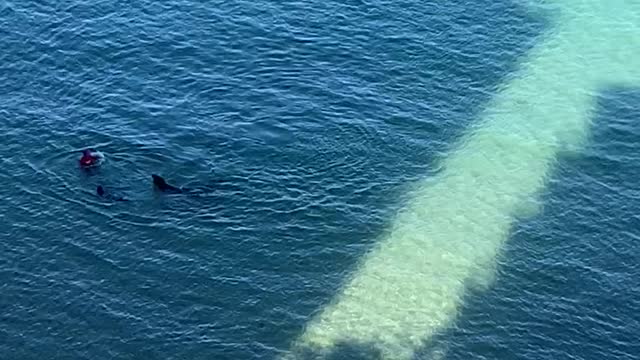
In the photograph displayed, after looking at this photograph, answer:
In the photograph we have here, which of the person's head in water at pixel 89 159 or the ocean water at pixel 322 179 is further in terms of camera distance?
the person's head in water at pixel 89 159

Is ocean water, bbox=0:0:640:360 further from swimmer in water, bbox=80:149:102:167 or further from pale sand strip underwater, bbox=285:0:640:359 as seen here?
swimmer in water, bbox=80:149:102:167

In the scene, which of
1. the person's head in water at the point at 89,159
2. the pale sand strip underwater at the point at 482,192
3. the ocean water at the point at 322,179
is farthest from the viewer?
the person's head in water at the point at 89,159

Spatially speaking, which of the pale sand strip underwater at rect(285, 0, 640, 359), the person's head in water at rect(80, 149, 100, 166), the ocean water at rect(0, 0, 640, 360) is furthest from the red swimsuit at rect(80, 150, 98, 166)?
the pale sand strip underwater at rect(285, 0, 640, 359)

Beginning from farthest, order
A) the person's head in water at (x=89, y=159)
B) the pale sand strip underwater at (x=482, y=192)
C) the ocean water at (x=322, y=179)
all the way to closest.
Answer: the person's head in water at (x=89, y=159) → the ocean water at (x=322, y=179) → the pale sand strip underwater at (x=482, y=192)

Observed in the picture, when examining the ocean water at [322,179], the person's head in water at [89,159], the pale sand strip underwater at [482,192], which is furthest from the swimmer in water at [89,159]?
the pale sand strip underwater at [482,192]

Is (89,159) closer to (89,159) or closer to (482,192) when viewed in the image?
(89,159)

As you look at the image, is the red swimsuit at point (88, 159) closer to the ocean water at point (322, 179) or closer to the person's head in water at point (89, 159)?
the person's head in water at point (89, 159)

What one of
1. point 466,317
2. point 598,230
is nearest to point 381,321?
point 466,317

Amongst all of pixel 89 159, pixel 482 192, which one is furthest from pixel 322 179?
pixel 89 159

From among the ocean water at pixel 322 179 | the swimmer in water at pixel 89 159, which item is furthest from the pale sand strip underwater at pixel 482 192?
the swimmer in water at pixel 89 159
